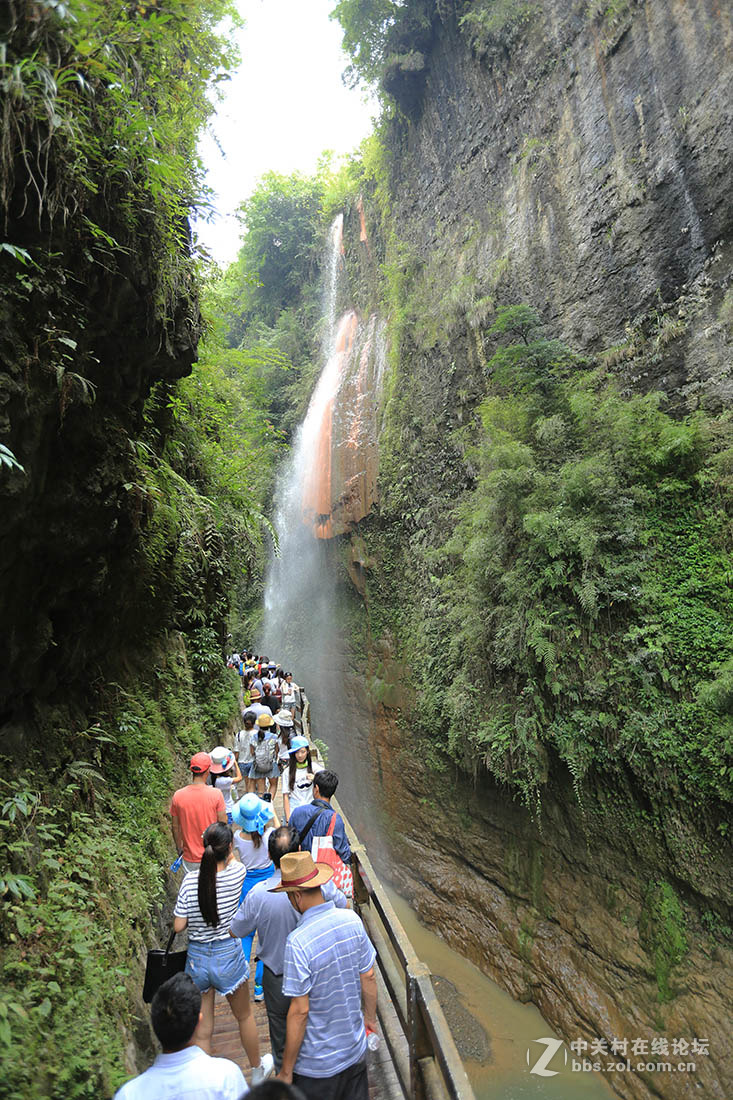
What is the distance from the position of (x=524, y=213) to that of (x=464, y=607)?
8.89 metres

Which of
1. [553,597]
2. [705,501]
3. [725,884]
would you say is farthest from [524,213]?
[725,884]

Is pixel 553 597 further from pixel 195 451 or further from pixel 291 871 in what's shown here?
pixel 291 871

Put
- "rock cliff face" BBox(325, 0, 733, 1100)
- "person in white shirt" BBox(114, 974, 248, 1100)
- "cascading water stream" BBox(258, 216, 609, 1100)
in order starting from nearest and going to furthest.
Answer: "person in white shirt" BBox(114, 974, 248, 1100)
"rock cliff face" BBox(325, 0, 733, 1100)
"cascading water stream" BBox(258, 216, 609, 1100)

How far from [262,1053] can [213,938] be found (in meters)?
1.48

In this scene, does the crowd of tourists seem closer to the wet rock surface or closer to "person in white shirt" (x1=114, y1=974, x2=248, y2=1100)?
"person in white shirt" (x1=114, y1=974, x2=248, y2=1100)

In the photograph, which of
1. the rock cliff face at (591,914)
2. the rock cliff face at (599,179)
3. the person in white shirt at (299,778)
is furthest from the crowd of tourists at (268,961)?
the rock cliff face at (599,179)

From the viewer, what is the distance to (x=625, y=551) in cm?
842

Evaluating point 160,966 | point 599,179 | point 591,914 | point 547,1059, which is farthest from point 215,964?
point 599,179

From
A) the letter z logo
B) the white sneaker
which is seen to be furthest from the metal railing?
the letter z logo

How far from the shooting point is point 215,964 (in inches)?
120

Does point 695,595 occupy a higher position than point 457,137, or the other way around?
point 457,137

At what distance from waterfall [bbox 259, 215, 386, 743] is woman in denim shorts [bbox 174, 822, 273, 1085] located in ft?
45.3

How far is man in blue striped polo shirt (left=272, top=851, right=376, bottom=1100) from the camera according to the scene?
2416 mm

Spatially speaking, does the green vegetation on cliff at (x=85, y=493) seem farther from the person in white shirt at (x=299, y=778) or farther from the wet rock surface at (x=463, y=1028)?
the wet rock surface at (x=463, y=1028)
